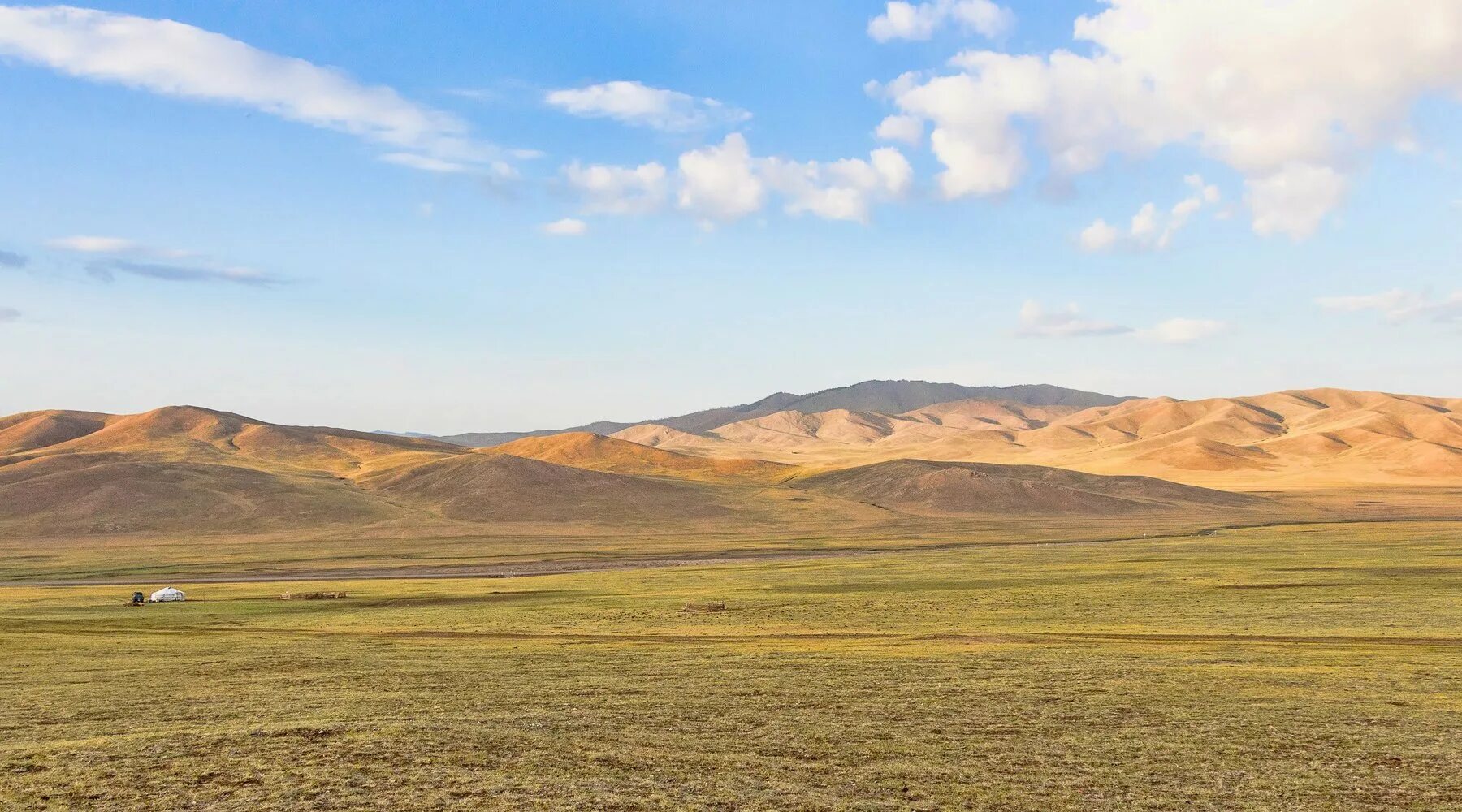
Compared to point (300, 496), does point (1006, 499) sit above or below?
below

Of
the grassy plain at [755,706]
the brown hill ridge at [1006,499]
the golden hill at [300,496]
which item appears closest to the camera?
the grassy plain at [755,706]

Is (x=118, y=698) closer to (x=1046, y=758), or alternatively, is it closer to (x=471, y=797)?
(x=471, y=797)

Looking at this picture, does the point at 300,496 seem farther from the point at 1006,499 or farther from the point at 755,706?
the point at 755,706

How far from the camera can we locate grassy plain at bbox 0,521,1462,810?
16.7m

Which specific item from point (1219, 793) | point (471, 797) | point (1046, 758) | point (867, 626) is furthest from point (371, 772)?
point (867, 626)

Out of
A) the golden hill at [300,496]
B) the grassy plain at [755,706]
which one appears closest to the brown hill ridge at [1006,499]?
the golden hill at [300,496]

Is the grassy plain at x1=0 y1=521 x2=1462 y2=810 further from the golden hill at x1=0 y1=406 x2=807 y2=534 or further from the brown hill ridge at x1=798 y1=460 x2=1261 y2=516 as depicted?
the brown hill ridge at x1=798 y1=460 x2=1261 y2=516

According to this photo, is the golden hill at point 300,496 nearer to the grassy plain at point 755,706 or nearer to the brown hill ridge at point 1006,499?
the brown hill ridge at point 1006,499

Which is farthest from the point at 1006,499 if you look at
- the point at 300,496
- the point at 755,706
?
the point at 755,706

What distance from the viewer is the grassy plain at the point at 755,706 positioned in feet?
54.9

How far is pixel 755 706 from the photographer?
79.4ft

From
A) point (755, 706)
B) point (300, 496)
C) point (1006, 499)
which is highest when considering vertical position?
point (755, 706)

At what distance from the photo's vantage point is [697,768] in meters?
18.1

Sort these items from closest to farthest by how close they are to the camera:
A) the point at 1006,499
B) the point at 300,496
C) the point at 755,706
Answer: the point at 755,706 → the point at 300,496 → the point at 1006,499
